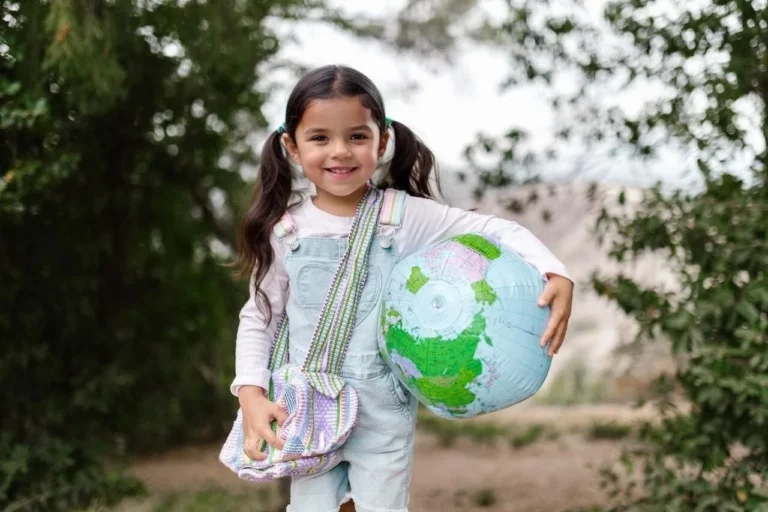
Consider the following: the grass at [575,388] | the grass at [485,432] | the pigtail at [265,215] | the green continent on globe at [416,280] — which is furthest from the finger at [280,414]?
the grass at [575,388]

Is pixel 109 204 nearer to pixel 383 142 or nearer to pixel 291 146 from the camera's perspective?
pixel 291 146

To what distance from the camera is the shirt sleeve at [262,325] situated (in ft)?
7.68

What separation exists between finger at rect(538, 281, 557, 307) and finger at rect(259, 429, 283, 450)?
701mm

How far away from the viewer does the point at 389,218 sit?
2342 mm

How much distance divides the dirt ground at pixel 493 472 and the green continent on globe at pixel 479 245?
301 cm

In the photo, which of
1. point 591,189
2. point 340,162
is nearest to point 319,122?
point 340,162

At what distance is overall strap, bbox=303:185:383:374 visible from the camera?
227 cm

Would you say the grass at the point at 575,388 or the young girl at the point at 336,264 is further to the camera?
the grass at the point at 575,388

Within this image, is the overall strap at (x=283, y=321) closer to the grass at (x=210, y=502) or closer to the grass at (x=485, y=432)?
the grass at (x=210, y=502)

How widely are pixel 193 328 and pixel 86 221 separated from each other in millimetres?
1514

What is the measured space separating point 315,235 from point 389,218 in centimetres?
19

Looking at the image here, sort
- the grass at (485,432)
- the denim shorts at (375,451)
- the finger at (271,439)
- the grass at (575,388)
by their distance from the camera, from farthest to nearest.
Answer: the grass at (575,388)
the grass at (485,432)
the denim shorts at (375,451)
the finger at (271,439)

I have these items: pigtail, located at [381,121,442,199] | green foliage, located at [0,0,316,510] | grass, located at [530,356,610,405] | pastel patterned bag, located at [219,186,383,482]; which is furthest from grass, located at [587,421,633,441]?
pastel patterned bag, located at [219,186,383,482]

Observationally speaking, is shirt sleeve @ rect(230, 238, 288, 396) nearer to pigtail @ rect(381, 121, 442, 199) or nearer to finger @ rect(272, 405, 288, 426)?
finger @ rect(272, 405, 288, 426)
